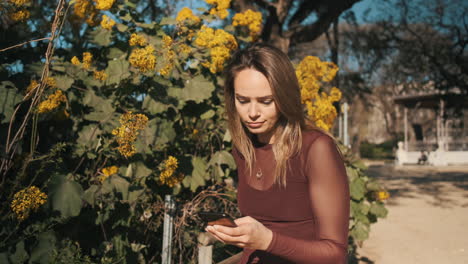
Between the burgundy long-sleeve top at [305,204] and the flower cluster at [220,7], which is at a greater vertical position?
the flower cluster at [220,7]

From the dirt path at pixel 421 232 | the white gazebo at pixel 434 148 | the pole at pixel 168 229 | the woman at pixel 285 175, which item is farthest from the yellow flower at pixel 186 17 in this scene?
the white gazebo at pixel 434 148

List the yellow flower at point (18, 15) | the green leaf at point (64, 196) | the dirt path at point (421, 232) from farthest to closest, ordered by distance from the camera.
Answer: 1. the dirt path at point (421, 232)
2. the yellow flower at point (18, 15)
3. the green leaf at point (64, 196)

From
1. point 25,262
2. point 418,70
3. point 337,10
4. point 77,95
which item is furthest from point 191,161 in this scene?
point 418,70

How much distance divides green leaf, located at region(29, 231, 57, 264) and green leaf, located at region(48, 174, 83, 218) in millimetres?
144

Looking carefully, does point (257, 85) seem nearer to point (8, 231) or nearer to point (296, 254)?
point (296, 254)

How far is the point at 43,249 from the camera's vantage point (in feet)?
6.01

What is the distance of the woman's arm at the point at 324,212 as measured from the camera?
4.17 ft

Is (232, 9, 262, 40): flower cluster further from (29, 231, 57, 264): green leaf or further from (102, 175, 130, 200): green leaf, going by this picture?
(29, 231, 57, 264): green leaf

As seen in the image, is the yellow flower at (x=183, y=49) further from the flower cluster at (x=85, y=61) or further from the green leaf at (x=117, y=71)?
the flower cluster at (x=85, y=61)

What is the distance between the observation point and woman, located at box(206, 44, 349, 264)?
1.32 meters

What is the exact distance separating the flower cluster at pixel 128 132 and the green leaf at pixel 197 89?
0.44 meters

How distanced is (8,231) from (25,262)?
0.63 ft

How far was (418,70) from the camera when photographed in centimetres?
1256

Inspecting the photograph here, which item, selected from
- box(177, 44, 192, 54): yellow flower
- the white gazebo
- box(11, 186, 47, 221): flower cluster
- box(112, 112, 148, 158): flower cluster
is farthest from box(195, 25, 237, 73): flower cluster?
the white gazebo
